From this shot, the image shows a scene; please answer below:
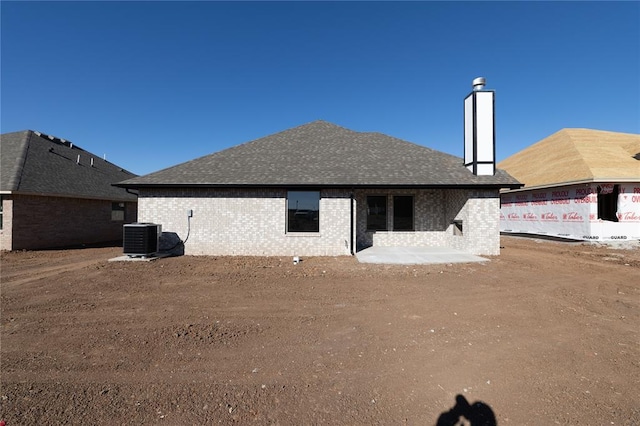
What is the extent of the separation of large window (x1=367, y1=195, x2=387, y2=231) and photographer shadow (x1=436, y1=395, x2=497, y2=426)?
11205 mm

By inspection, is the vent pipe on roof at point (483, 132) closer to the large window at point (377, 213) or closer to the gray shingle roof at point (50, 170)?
the large window at point (377, 213)

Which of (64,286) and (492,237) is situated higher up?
(492,237)

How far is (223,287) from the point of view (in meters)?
7.20

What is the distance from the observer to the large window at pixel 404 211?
13859 millimetres

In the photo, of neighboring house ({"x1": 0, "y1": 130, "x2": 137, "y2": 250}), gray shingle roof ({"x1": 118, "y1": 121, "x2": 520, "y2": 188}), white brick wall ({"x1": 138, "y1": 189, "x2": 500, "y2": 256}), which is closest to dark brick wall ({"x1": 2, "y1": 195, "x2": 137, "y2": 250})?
neighboring house ({"x1": 0, "y1": 130, "x2": 137, "y2": 250})

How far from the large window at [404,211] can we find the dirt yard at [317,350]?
613 cm

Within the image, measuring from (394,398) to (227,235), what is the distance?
10210 mm

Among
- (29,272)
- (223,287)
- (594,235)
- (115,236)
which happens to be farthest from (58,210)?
(594,235)

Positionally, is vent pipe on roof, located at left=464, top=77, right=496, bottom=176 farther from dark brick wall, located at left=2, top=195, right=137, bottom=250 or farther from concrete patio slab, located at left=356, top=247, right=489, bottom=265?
dark brick wall, located at left=2, top=195, right=137, bottom=250

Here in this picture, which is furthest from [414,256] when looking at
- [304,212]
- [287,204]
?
[287,204]

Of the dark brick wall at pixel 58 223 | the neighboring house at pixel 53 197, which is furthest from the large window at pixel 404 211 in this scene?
the dark brick wall at pixel 58 223

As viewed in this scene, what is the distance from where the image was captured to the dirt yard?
9.27 feet

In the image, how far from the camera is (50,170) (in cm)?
1609

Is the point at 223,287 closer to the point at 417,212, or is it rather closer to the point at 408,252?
the point at 408,252
